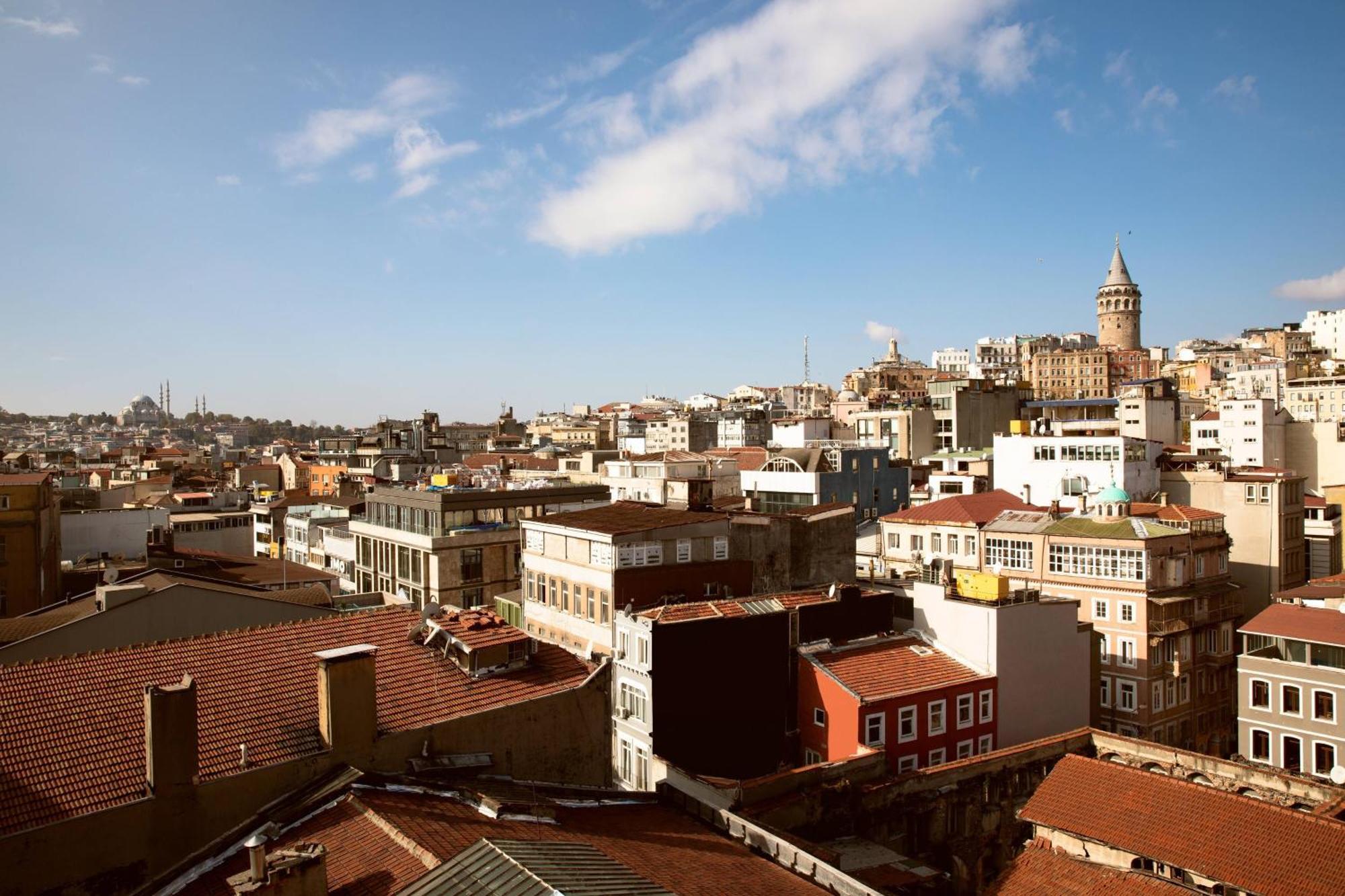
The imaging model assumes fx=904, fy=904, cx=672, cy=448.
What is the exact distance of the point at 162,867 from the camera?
13180 millimetres

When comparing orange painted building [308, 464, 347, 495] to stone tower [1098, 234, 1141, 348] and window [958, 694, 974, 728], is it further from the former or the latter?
stone tower [1098, 234, 1141, 348]

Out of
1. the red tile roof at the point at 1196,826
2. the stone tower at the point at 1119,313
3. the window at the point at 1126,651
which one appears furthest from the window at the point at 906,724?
the stone tower at the point at 1119,313

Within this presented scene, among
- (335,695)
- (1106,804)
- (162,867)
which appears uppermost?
(335,695)

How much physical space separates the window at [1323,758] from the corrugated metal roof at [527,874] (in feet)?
104

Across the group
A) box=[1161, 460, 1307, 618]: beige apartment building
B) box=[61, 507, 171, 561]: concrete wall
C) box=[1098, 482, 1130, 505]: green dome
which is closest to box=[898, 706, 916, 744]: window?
box=[1098, 482, 1130, 505]: green dome

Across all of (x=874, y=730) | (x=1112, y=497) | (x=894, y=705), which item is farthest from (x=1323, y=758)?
(x=874, y=730)

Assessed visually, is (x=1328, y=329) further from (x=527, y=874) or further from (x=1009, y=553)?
(x=527, y=874)

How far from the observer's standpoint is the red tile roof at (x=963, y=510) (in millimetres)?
49000

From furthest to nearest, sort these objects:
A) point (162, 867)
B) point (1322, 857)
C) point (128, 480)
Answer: point (128, 480) → point (1322, 857) → point (162, 867)

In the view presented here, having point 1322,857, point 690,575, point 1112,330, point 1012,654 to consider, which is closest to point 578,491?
point 690,575

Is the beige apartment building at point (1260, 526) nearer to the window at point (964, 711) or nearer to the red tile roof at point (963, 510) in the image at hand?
the red tile roof at point (963, 510)

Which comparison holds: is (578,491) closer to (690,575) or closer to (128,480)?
(690,575)

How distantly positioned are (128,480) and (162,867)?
9299 cm

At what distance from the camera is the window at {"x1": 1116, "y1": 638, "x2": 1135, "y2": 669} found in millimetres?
39625
